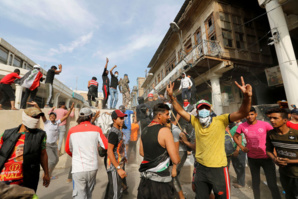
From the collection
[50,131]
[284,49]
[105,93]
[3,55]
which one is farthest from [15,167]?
[3,55]

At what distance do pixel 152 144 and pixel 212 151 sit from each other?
36.5 inches

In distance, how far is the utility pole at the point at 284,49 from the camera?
20.0 feet

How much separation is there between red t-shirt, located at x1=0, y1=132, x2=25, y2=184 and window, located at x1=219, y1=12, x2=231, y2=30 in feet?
40.5

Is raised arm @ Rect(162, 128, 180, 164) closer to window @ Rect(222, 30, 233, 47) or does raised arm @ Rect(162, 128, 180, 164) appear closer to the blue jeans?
the blue jeans

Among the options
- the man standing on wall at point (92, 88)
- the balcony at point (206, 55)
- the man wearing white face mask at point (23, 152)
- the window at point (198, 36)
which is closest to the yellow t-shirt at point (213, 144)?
the man wearing white face mask at point (23, 152)

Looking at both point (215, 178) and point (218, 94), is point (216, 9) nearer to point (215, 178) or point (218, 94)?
point (218, 94)

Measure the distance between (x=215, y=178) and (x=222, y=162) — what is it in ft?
0.82

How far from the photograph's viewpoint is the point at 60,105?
531cm

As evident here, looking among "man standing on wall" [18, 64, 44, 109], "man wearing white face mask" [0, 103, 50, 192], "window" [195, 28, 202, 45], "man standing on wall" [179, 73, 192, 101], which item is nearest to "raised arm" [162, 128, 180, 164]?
"man wearing white face mask" [0, 103, 50, 192]

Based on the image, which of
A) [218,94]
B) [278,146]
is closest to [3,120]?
[278,146]

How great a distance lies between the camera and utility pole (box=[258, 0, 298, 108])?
608cm

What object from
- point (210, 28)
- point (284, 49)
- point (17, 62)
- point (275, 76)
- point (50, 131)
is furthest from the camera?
point (17, 62)

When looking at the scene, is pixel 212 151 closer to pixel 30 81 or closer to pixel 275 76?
pixel 30 81

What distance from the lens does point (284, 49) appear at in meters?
6.43
